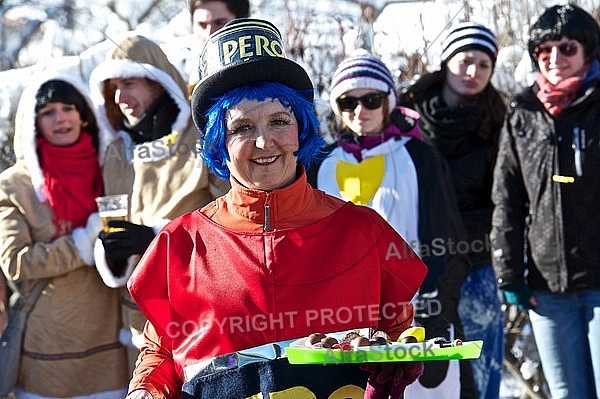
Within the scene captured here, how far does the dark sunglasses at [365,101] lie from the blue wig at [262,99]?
1900 millimetres

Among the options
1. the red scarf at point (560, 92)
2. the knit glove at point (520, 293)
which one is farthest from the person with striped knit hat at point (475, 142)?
the red scarf at point (560, 92)

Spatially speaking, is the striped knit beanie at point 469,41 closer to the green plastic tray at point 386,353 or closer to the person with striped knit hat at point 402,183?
the person with striped knit hat at point 402,183

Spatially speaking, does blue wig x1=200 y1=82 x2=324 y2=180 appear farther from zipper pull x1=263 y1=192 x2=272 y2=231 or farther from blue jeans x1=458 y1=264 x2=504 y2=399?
blue jeans x1=458 y1=264 x2=504 y2=399

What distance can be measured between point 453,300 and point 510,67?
261 cm

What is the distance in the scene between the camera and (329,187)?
4855mm

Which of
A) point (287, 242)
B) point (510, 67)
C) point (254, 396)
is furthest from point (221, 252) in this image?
point (510, 67)

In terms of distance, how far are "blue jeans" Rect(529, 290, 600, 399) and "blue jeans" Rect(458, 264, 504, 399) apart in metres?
0.40

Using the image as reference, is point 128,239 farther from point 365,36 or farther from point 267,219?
point 365,36

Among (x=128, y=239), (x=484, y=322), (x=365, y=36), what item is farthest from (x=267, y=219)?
(x=365, y=36)

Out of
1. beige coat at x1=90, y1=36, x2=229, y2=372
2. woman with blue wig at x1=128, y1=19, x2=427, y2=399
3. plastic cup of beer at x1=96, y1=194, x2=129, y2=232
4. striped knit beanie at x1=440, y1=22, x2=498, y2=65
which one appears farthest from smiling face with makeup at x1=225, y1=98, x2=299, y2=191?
striped knit beanie at x1=440, y1=22, x2=498, y2=65

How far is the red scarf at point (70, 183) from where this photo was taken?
5094 mm

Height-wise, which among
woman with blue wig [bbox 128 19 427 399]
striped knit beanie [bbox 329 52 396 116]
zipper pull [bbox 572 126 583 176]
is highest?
Answer: striped knit beanie [bbox 329 52 396 116]

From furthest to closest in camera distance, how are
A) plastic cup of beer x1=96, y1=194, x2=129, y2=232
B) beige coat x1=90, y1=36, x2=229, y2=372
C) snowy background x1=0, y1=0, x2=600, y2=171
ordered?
snowy background x1=0, y1=0, x2=600, y2=171 < beige coat x1=90, y1=36, x2=229, y2=372 < plastic cup of beer x1=96, y1=194, x2=129, y2=232

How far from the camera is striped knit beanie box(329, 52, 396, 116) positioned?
4992mm
